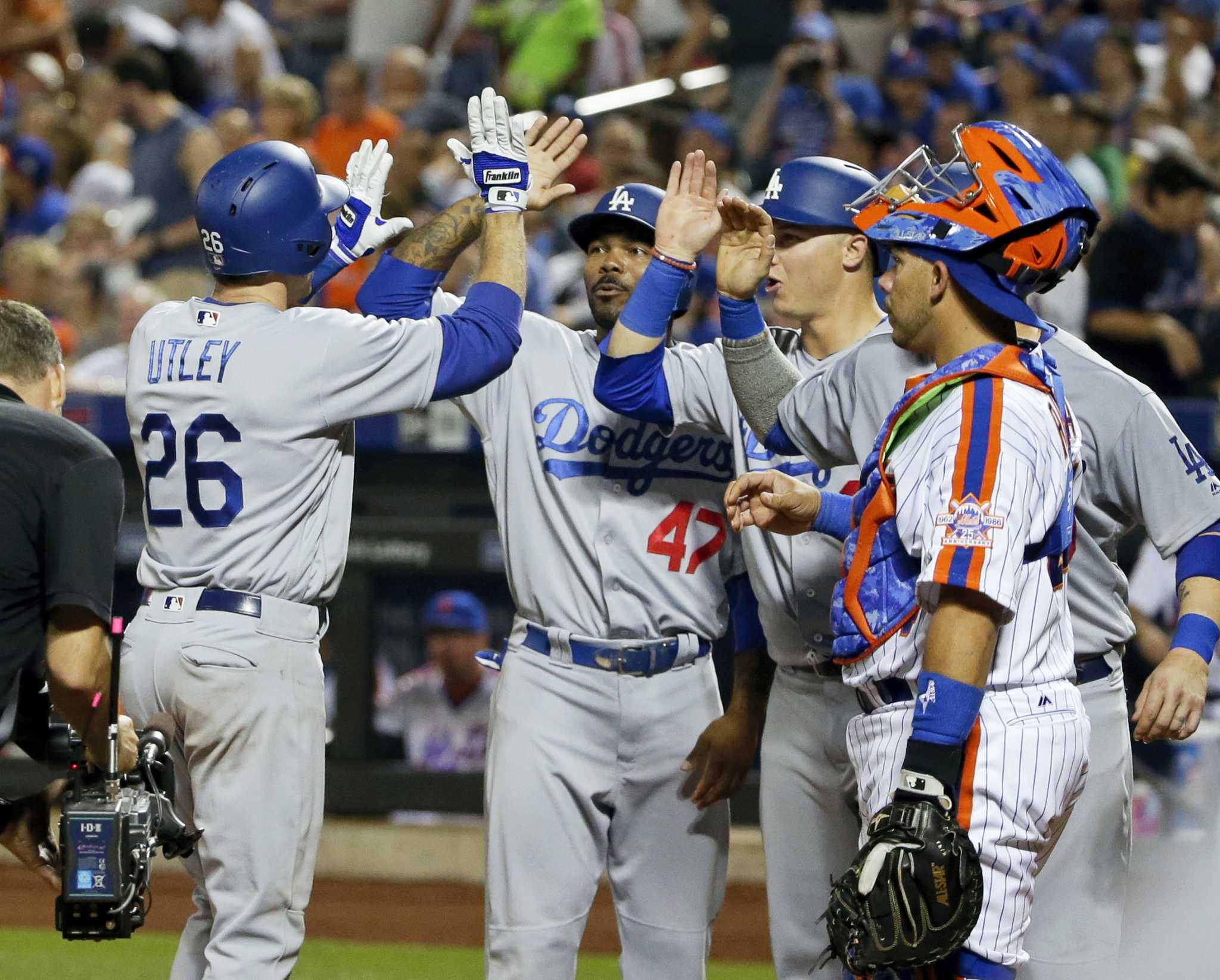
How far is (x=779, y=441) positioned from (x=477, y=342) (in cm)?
67

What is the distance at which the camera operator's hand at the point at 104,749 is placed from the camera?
127 inches

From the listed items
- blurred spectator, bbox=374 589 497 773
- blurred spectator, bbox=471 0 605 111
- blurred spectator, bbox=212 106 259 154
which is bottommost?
blurred spectator, bbox=374 589 497 773

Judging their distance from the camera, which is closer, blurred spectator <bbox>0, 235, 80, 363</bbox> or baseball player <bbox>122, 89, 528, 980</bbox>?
baseball player <bbox>122, 89, 528, 980</bbox>

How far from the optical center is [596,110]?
10164 millimetres

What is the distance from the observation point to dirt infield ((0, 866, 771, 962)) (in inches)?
242

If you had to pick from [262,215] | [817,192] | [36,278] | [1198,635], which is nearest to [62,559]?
[262,215]

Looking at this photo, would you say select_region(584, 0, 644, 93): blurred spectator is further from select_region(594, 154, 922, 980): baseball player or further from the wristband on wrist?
the wristband on wrist

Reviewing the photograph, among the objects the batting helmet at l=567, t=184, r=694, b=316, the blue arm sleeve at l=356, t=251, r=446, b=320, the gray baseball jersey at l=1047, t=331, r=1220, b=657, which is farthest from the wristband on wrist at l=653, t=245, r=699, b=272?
the gray baseball jersey at l=1047, t=331, r=1220, b=657

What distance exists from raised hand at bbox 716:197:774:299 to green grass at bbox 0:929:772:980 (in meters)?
2.93

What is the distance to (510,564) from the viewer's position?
3893mm

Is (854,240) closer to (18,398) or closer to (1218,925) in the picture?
(18,398)

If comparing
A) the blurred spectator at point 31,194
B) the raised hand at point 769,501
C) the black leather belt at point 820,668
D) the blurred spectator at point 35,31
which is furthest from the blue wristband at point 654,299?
the blurred spectator at point 35,31

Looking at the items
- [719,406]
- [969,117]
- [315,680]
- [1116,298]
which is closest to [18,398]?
[315,680]

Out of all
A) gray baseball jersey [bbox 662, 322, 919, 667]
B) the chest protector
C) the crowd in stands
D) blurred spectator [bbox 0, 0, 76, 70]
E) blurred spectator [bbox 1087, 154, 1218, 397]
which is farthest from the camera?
blurred spectator [bbox 0, 0, 76, 70]
